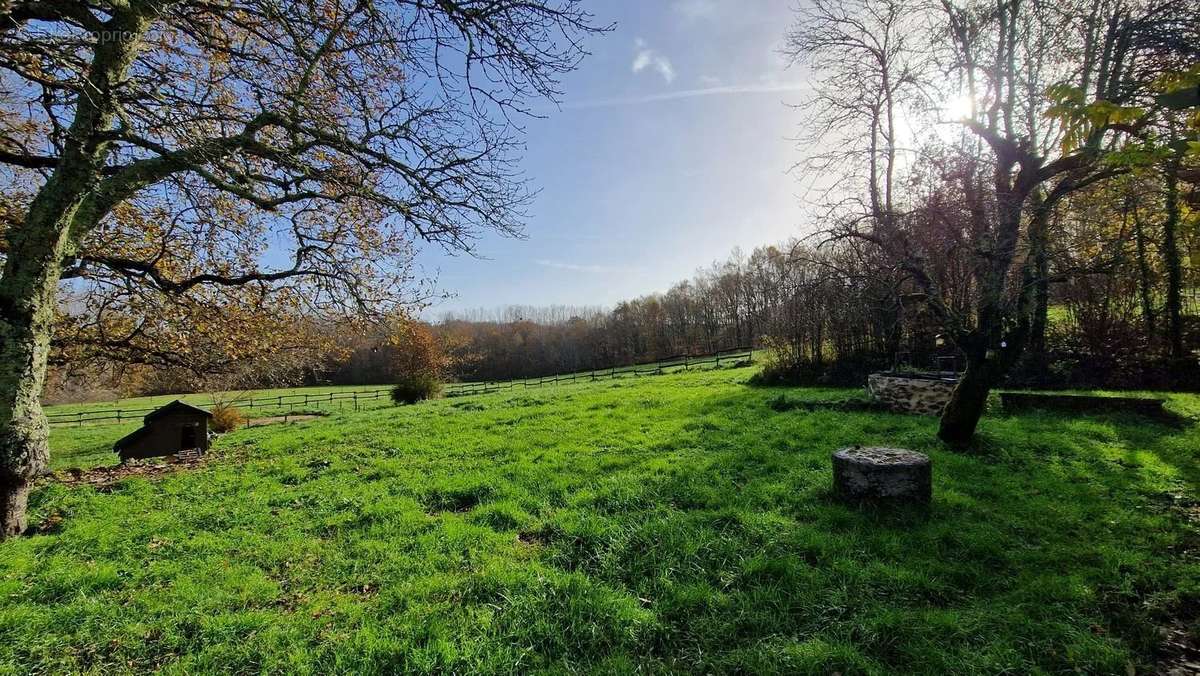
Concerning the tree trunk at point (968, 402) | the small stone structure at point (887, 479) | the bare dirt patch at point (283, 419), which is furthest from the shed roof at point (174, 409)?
the tree trunk at point (968, 402)

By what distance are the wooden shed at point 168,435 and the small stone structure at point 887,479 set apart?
36.9 ft

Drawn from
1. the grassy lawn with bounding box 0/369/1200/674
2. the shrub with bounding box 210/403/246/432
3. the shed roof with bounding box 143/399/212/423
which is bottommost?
the shrub with bounding box 210/403/246/432

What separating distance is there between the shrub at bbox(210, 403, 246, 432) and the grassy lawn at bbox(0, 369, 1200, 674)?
12041 millimetres

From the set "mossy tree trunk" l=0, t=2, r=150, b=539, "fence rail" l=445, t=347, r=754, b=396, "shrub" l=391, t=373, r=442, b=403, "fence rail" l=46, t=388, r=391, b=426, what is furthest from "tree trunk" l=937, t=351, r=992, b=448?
"fence rail" l=46, t=388, r=391, b=426

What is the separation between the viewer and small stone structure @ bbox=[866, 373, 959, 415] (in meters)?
9.16

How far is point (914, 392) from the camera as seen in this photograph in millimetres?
9477

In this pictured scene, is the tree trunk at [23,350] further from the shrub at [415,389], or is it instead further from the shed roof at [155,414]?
the shrub at [415,389]

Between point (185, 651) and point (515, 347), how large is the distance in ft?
192

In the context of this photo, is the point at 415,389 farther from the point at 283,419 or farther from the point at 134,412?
the point at 134,412

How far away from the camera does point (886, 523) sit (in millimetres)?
4398

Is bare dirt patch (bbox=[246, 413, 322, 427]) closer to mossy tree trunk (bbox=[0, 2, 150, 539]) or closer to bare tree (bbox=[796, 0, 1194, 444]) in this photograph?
mossy tree trunk (bbox=[0, 2, 150, 539])

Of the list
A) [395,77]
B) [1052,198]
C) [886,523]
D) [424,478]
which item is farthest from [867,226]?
[424,478]

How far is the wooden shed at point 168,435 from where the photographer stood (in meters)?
8.49

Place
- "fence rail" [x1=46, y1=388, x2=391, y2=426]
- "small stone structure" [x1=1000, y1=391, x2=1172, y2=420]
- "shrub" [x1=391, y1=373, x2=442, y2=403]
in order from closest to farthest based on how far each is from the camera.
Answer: "small stone structure" [x1=1000, y1=391, x2=1172, y2=420], "shrub" [x1=391, y1=373, x2=442, y2=403], "fence rail" [x1=46, y1=388, x2=391, y2=426]
